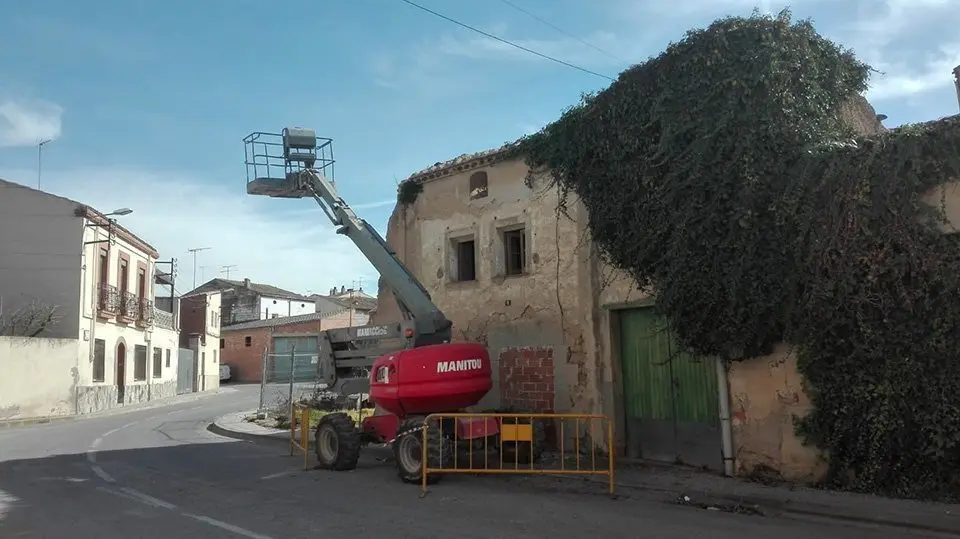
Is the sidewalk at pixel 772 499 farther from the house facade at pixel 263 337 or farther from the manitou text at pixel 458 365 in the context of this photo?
the house facade at pixel 263 337

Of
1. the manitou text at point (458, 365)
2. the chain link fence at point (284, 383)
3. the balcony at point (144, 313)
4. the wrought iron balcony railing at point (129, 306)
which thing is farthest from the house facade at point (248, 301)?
the manitou text at point (458, 365)

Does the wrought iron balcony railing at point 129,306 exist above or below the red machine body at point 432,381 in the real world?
above

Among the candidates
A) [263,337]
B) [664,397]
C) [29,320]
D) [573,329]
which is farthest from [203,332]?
[664,397]

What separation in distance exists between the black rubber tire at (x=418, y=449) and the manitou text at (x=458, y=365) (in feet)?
2.62

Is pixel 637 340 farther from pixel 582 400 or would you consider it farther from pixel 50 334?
pixel 50 334

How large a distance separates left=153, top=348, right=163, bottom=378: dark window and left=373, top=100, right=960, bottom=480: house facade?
25644 mm

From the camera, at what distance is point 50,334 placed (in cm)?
2753

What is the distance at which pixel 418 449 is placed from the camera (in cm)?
991

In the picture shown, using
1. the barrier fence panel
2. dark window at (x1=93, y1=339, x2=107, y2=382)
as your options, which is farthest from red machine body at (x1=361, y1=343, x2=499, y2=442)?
dark window at (x1=93, y1=339, x2=107, y2=382)

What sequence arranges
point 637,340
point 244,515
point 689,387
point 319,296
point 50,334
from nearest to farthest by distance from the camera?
point 244,515 → point 689,387 → point 637,340 → point 50,334 → point 319,296

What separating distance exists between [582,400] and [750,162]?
188 inches

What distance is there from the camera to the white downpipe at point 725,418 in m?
10.2

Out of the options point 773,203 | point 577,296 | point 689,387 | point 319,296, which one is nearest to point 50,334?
point 577,296

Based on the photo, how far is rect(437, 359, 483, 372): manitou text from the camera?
34.2 ft
